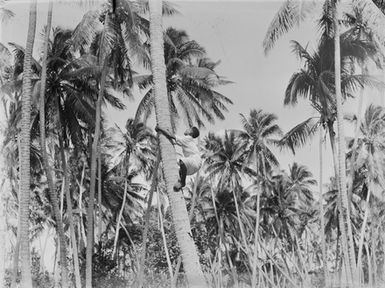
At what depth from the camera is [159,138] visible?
479 cm

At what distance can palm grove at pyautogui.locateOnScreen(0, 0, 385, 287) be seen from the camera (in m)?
11.6

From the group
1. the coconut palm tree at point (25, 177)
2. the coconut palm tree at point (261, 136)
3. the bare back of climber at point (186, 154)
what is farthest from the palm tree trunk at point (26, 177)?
the coconut palm tree at point (261, 136)

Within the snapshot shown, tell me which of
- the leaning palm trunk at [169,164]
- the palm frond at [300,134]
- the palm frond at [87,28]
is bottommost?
the leaning palm trunk at [169,164]

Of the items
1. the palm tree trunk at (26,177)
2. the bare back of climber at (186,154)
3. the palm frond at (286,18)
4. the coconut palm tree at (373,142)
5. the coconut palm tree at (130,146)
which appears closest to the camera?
the bare back of climber at (186,154)

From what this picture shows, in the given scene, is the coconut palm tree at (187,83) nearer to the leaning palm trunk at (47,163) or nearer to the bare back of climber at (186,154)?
the leaning palm trunk at (47,163)

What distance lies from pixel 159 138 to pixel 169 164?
27 cm

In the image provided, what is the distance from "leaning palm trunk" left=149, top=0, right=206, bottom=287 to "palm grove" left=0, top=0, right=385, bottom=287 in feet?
0.04

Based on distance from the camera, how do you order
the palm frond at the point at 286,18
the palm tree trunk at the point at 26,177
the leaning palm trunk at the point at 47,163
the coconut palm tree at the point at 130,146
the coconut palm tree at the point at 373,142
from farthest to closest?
the coconut palm tree at the point at 130,146
the coconut palm tree at the point at 373,142
the leaning palm trunk at the point at 47,163
the palm frond at the point at 286,18
the palm tree trunk at the point at 26,177

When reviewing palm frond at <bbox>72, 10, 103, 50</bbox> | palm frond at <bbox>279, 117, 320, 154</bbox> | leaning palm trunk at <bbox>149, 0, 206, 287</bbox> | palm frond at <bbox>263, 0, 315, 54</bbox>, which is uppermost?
palm frond at <bbox>72, 10, 103, 50</bbox>

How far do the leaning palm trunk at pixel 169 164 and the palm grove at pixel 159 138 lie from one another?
12 mm

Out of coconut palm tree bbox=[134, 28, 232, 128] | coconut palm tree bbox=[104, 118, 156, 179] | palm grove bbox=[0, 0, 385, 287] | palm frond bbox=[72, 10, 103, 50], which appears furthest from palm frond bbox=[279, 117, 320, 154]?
coconut palm tree bbox=[104, 118, 156, 179]

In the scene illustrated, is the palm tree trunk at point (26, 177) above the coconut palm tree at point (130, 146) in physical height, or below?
below

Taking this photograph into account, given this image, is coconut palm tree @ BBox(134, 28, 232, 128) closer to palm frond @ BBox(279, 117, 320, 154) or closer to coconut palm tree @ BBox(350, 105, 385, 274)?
palm frond @ BBox(279, 117, 320, 154)

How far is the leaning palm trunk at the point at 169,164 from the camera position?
176 inches
